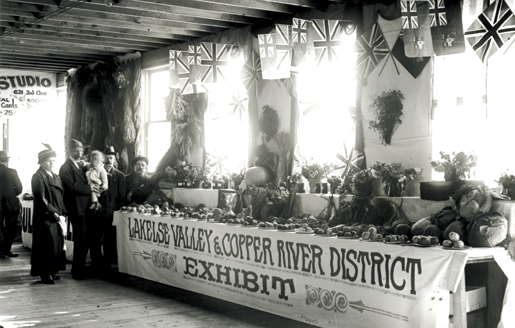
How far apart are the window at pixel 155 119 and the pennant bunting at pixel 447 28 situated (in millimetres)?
6593

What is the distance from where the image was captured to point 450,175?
6.33 metres

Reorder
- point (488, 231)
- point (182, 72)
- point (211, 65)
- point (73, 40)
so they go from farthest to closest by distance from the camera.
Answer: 1. point (73, 40)
2. point (182, 72)
3. point (211, 65)
4. point (488, 231)

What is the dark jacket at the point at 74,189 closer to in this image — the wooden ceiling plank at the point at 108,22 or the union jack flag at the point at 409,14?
the wooden ceiling plank at the point at 108,22

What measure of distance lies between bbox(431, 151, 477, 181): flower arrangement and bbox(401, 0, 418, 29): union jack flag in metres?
1.37

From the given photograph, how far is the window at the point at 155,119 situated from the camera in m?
11.9

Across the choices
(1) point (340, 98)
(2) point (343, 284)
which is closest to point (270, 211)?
(1) point (340, 98)

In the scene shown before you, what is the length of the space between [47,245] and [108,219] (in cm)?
123

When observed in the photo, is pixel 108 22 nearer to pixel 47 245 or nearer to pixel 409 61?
pixel 47 245

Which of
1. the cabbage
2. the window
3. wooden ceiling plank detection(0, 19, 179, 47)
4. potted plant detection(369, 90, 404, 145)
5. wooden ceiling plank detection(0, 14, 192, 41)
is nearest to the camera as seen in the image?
the cabbage

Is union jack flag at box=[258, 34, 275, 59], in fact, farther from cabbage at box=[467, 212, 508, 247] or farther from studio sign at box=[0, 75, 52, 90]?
studio sign at box=[0, 75, 52, 90]

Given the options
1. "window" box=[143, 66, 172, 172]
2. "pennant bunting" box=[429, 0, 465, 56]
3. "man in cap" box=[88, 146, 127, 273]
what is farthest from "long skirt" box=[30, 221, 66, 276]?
"pennant bunting" box=[429, 0, 465, 56]

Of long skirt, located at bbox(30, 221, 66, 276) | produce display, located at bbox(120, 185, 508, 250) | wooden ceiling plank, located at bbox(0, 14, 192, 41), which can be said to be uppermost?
wooden ceiling plank, located at bbox(0, 14, 192, 41)

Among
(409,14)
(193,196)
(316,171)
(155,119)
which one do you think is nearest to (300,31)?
(409,14)

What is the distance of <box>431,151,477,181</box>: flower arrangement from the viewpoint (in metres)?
6.19
